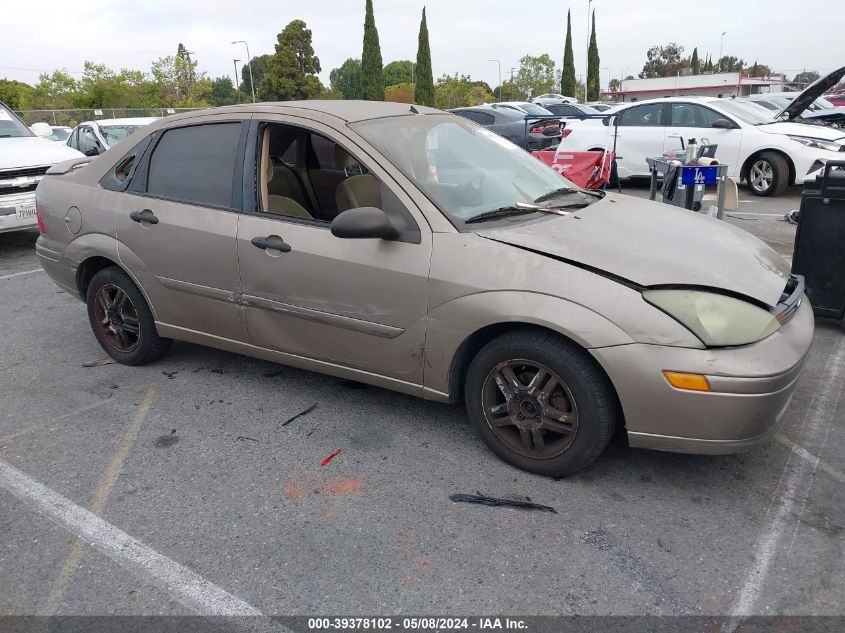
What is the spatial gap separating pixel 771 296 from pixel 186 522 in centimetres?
272

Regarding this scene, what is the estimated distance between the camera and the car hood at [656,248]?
9.58 ft

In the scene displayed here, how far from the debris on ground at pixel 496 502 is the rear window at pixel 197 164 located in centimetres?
207

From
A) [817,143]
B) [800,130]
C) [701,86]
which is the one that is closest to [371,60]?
[800,130]

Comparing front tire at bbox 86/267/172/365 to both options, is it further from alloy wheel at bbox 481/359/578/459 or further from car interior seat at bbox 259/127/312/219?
alloy wheel at bbox 481/359/578/459

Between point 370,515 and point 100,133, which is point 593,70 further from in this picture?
point 370,515

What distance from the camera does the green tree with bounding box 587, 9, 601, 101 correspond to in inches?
2282

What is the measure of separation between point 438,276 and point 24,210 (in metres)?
7.11

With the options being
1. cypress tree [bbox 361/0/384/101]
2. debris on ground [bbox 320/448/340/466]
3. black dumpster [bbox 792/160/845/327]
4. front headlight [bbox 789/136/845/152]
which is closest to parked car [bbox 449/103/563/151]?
front headlight [bbox 789/136/845/152]

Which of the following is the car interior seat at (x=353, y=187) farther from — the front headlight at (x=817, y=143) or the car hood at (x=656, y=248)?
the front headlight at (x=817, y=143)

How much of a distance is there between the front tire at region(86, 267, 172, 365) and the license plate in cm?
452

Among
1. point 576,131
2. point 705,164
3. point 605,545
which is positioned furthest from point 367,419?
point 576,131

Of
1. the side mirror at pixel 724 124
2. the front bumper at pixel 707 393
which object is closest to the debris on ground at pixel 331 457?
the front bumper at pixel 707 393

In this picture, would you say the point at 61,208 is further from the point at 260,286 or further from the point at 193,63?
the point at 193,63

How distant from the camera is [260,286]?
369 cm
